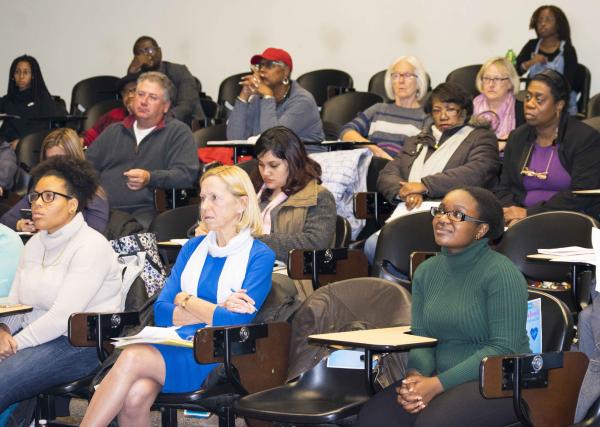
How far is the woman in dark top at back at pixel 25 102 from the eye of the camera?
26.7 ft

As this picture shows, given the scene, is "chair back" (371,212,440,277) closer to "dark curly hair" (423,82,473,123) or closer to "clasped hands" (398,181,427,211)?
"clasped hands" (398,181,427,211)

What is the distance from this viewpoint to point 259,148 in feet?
14.8

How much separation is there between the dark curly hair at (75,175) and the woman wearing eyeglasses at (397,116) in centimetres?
221

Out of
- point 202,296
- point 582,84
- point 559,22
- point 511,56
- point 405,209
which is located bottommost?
point 202,296

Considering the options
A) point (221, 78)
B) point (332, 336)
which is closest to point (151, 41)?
point (221, 78)

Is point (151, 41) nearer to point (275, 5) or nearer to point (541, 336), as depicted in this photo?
point (275, 5)

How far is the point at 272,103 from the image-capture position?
6.05 metres

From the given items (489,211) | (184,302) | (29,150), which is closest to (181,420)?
(184,302)

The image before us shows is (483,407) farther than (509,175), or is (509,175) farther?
(509,175)

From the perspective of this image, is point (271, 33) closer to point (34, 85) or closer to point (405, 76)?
point (34, 85)

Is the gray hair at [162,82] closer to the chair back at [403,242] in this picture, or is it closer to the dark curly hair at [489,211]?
the chair back at [403,242]

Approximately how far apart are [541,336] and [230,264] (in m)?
1.14

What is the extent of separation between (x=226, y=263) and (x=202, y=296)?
147mm

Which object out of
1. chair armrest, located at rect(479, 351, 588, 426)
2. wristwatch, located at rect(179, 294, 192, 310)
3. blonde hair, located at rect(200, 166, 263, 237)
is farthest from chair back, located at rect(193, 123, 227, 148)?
chair armrest, located at rect(479, 351, 588, 426)
